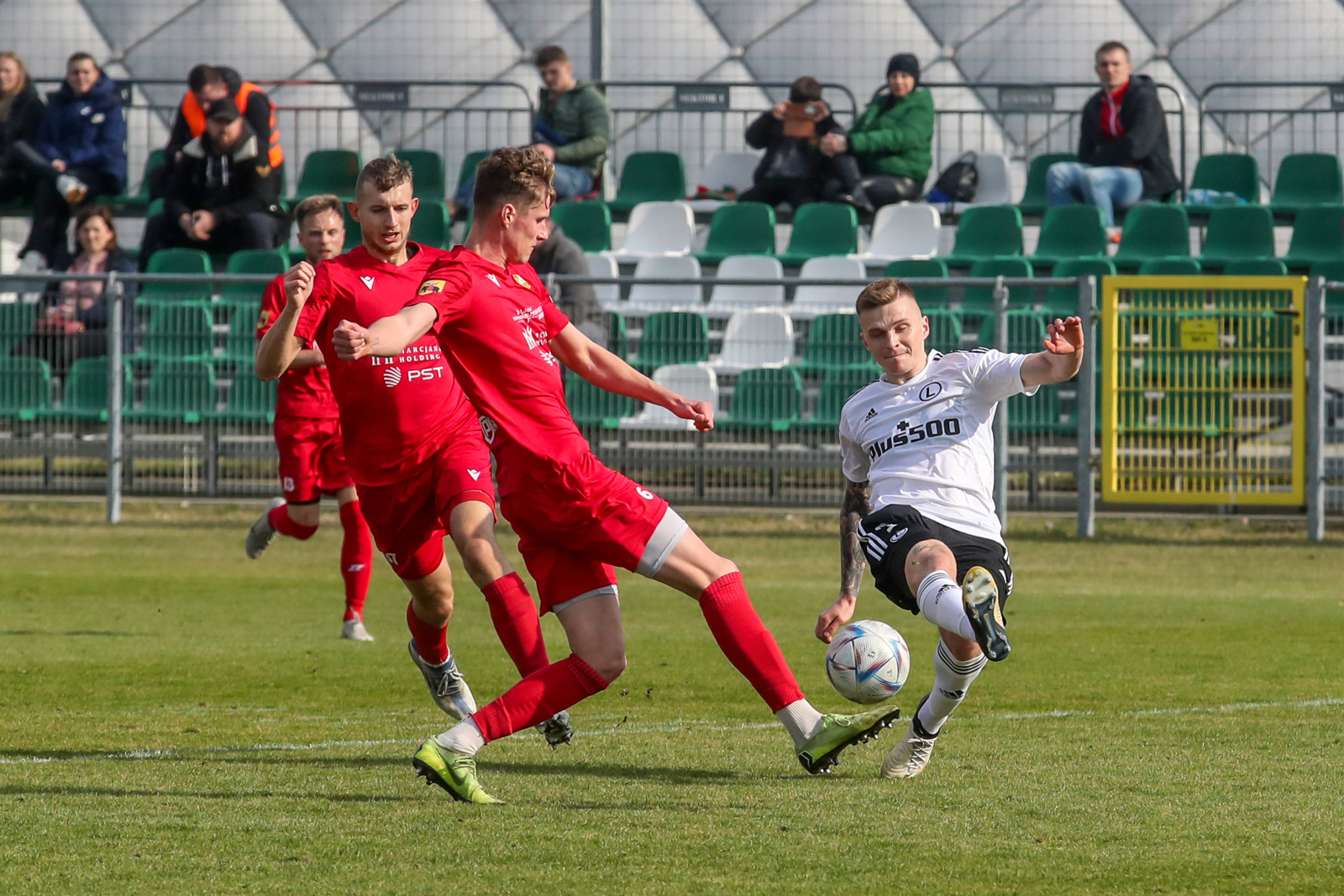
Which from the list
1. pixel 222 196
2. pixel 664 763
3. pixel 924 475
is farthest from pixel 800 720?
pixel 222 196

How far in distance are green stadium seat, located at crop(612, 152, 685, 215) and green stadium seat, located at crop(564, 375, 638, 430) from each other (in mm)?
5238

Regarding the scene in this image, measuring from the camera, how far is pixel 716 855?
4539 millimetres

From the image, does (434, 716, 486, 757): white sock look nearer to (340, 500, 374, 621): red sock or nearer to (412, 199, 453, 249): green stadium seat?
(340, 500, 374, 621): red sock

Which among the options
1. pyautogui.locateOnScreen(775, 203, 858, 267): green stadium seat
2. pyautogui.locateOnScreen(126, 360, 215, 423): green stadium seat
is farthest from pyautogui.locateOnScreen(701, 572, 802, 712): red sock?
pyautogui.locateOnScreen(775, 203, 858, 267): green stadium seat

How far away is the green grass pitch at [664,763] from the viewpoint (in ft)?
14.5

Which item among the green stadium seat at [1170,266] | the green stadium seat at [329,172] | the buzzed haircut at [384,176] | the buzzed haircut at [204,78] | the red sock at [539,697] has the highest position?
the buzzed haircut at [204,78]

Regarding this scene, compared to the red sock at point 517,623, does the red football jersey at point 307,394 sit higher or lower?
higher

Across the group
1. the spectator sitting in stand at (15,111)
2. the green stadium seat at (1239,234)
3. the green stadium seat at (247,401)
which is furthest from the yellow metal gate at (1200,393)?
the spectator sitting in stand at (15,111)

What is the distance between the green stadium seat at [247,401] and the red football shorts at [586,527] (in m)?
10.4

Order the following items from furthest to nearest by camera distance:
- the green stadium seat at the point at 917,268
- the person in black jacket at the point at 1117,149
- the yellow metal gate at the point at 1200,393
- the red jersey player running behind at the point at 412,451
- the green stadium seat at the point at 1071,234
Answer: the person in black jacket at the point at 1117,149
the green stadium seat at the point at 1071,234
the green stadium seat at the point at 917,268
the yellow metal gate at the point at 1200,393
the red jersey player running behind at the point at 412,451

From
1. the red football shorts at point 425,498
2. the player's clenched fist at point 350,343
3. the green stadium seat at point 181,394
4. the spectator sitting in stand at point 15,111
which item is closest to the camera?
the player's clenched fist at point 350,343

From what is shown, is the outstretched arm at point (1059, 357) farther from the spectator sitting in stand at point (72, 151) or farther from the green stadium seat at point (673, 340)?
the spectator sitting in stand at point (72, 151)

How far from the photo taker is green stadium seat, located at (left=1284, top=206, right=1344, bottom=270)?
17.4 meters

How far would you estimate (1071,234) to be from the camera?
56.8 feet
